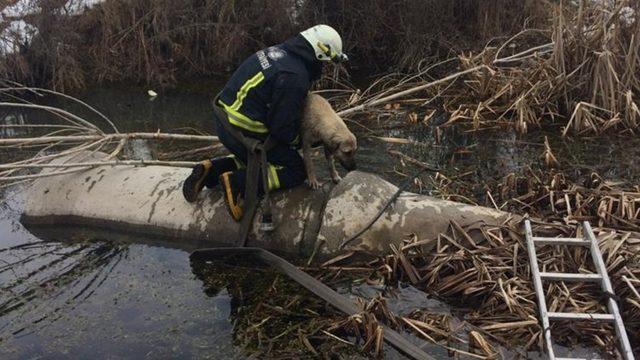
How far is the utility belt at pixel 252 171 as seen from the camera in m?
5.04

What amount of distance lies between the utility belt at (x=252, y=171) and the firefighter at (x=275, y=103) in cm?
2

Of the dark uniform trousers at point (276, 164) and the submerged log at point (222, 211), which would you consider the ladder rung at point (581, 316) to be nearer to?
the submerged log at point (222, 211)

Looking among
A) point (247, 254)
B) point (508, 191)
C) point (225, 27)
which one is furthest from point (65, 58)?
point (508, 191)

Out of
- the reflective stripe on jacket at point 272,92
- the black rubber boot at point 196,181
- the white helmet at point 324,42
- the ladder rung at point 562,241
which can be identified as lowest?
the ladder rung at point 562,241

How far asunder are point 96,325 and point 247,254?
1378 millimetres

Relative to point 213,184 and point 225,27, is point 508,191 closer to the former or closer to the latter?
point 213,184

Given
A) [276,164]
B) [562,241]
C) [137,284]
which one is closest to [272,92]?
[276,164]

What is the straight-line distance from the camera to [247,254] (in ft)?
17.3

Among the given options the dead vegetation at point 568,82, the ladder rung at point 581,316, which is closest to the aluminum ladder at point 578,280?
the ladder rung at point 581,316

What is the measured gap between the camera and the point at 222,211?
18.4 feet

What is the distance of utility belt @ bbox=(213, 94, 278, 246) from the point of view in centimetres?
504

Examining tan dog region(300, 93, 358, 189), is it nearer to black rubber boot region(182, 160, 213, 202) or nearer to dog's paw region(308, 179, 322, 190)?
dog's paw region(308, 179, 322, 190)

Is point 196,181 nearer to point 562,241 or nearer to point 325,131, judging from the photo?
point 325,131

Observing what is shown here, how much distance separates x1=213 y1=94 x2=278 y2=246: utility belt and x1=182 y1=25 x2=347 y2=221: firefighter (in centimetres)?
2
